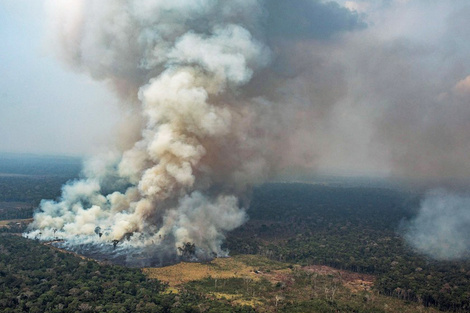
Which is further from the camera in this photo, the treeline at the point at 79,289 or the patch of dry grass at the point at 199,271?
the patch of dry grass at the point at 199,271

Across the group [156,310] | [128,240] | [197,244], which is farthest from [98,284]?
[197,244]

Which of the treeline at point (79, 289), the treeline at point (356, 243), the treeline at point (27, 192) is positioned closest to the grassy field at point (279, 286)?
the treeline at point (356, 243)

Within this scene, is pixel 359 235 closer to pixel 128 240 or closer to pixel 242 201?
pixel 242 201

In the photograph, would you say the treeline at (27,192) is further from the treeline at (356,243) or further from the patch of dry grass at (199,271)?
the patch of dry grass at (199,271)

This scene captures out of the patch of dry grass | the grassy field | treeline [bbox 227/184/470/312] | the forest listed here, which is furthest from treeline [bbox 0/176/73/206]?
the grassy field

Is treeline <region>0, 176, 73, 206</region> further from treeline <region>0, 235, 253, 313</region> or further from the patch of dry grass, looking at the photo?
the patch of dry grass
